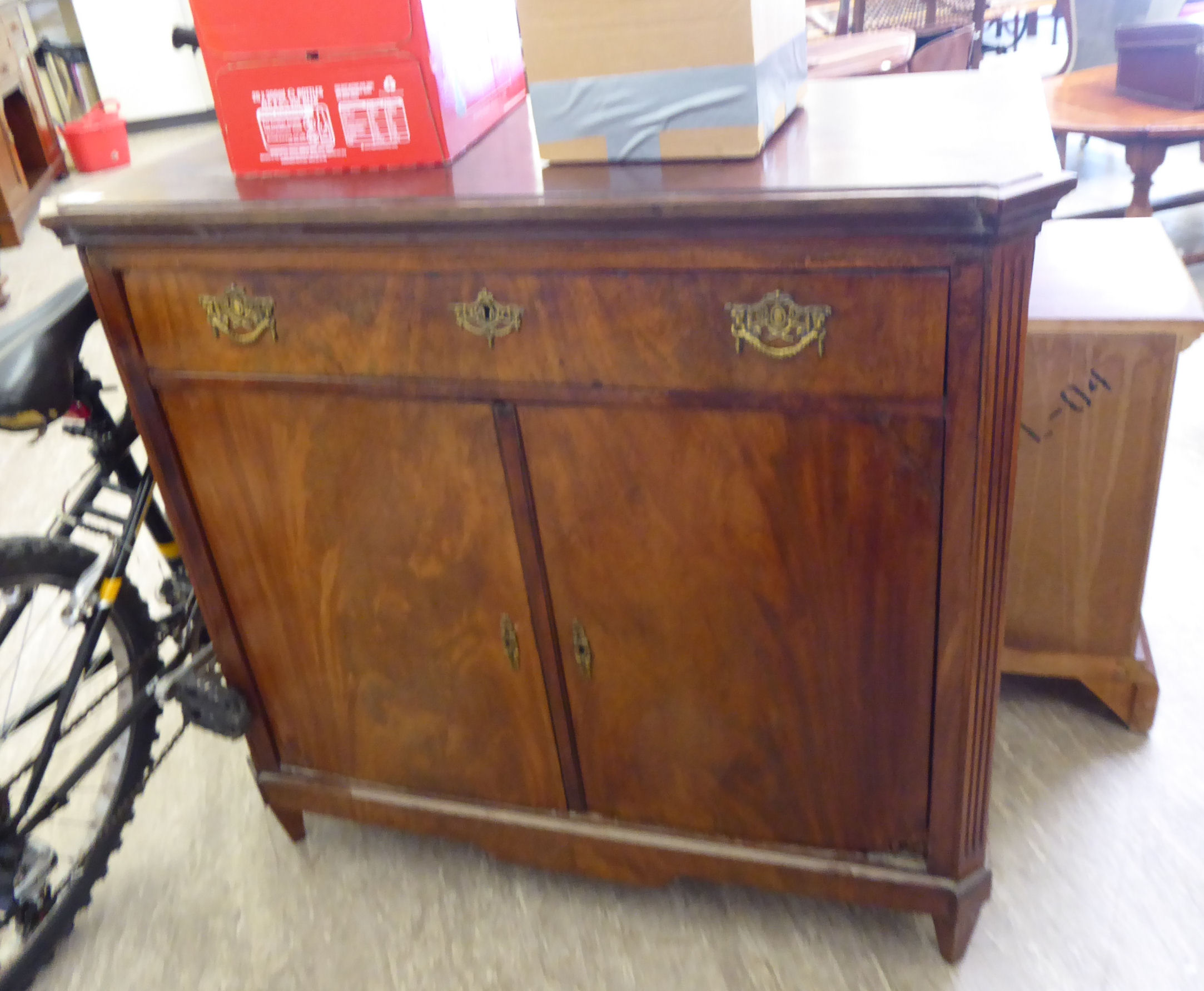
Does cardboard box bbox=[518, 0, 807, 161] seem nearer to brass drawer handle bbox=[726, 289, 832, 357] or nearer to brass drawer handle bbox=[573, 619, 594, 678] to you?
brass drawer handle bbox=[726, 289, 832, 357]

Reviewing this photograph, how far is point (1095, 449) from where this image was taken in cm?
133

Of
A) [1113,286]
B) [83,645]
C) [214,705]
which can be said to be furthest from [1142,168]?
[83,645]

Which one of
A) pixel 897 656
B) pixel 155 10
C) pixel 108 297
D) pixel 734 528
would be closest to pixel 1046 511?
pixel 897 656

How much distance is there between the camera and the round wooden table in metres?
2.55

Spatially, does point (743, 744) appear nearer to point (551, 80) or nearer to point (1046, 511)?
point (1046, 511)

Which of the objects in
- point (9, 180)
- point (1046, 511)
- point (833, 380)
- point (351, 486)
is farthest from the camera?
point (9, 180)

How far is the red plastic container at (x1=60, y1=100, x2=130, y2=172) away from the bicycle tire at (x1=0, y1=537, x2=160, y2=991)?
4350 millimetres

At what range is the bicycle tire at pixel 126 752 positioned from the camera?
4.13 ft

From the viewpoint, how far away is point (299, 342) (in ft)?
3.34

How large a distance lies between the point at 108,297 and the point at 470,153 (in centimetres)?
43

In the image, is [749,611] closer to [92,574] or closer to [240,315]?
[240,315]

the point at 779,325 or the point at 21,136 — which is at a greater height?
the point at 779,325

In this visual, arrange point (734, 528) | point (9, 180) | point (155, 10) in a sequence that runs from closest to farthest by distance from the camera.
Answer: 1. point (734, 528)
2. point (9, 180)
3. point (155, 10)

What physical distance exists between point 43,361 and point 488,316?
0.63 meters
